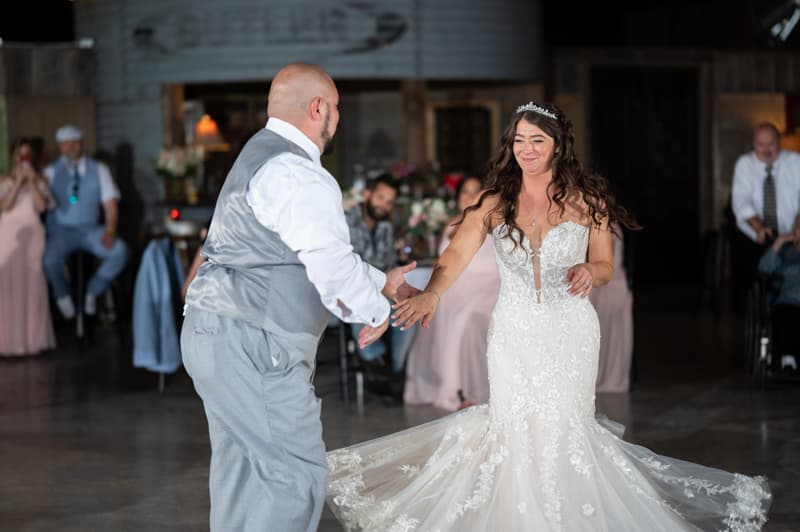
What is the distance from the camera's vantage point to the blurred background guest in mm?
7484

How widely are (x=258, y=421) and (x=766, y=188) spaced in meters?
6.52

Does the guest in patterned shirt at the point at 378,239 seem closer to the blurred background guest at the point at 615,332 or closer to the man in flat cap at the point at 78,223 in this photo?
the blurred background guest at the point at 615,332

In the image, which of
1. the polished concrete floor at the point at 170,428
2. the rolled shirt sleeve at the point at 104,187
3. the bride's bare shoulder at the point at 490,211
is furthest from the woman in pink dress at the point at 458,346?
the rolled shirt sleeve at the point at 104,187

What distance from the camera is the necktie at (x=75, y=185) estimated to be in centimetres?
999

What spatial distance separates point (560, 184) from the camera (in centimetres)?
435

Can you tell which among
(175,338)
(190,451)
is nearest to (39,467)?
(190,451)

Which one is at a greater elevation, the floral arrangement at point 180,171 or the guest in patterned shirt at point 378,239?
the floral arrangement at point 180,171

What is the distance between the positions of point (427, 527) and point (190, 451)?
227cm

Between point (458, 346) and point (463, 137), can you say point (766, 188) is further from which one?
point (463, 137)

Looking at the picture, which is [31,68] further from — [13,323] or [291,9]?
[13,323]

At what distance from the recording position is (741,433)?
6.31 m

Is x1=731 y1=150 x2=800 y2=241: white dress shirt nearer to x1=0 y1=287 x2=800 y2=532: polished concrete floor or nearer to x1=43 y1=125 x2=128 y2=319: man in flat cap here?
x1=0 y1=287 x2=800 y2=532: polished concrete floor

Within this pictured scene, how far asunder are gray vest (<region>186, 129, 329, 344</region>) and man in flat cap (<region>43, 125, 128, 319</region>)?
6641mm

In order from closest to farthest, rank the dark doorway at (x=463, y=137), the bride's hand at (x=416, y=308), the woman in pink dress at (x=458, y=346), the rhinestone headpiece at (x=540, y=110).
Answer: the bride's hand at (x=416, y=308), the rhinestone headpiece at (x=540, y=110), the woman in pink dress at (x=458, y=346), the dark doorway at (x=463, y=137)
